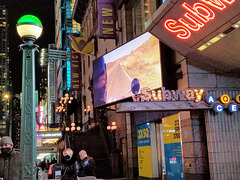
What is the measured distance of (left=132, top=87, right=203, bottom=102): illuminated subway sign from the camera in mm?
12828

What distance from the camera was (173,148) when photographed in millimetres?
15359

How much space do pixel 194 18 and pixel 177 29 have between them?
47.7 inches

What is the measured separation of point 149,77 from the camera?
17469 millimetres

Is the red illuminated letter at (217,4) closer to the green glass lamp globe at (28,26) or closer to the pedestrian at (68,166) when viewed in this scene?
the green glass lamp globe at (28,26)

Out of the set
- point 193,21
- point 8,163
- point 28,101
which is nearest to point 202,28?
point 193,21

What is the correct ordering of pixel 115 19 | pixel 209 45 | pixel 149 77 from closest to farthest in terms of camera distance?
1. pixel 209 45
2. pixel 149 77
3. pixel 115 19

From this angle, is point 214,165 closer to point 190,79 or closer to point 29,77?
point 190,79

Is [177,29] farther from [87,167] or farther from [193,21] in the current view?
[87,167]

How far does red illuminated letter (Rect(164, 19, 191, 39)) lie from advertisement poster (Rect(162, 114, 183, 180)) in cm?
423

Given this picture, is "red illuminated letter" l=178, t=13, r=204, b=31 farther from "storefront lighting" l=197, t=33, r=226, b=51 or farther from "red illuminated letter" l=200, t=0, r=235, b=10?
"red illuminated letter" l=200, t=0, r=235, b=10

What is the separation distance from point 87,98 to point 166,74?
81.1 ft

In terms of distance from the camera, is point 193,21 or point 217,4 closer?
point 217,4

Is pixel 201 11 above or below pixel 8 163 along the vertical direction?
above

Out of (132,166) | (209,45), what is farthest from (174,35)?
(132,166)
